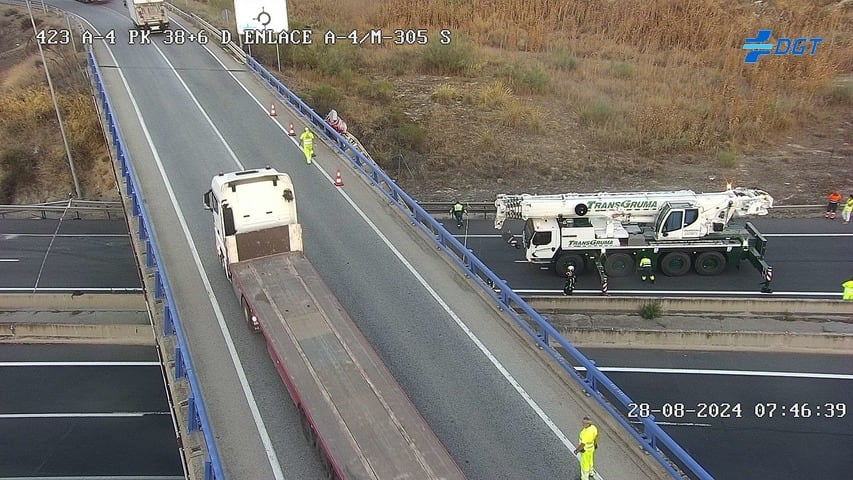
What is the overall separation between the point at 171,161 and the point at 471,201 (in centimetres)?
1295

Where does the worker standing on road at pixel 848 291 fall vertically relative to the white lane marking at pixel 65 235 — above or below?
below

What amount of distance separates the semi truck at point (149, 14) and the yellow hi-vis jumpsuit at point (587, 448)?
121 feet

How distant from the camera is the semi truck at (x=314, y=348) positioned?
338 inches

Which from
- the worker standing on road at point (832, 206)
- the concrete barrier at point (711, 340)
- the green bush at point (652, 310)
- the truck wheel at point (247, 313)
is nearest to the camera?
the truck wheel at point (247, 313)

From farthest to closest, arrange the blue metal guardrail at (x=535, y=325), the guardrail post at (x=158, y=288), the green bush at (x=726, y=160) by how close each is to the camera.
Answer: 1. the green bush at (x=726, y=160)
2. the guardrail post at (x=158, y=288)
3. the blue metal guardrail at (x=535, y=325)

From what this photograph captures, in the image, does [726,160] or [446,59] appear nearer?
[726,160]

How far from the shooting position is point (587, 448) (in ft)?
29.1

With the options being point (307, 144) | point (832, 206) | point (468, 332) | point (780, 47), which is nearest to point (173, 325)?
point (468, 332)

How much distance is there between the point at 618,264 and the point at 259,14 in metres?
24.1

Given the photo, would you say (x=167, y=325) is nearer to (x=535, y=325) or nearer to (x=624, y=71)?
(x=535, y=325)

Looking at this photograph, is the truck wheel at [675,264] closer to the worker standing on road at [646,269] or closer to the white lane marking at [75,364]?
the worker standing on road at [646,269]

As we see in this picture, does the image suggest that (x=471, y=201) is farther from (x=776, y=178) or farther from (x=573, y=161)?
(x=776, y=178)

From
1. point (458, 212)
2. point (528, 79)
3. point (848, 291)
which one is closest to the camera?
point (848, 291)

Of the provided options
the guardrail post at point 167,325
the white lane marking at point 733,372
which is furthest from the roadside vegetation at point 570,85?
the guardrail post at point 167,325
